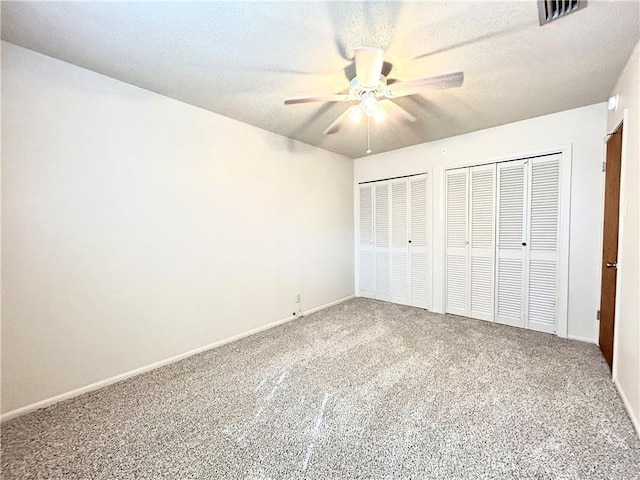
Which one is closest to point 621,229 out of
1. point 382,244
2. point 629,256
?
point 629,256

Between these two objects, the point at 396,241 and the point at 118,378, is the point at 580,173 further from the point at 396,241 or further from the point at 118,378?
the point at 118,378

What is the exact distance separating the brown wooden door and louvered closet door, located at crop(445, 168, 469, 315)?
128 cm

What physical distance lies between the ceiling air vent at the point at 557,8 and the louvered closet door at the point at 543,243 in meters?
1.92

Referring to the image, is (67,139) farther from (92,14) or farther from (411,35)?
(411,35)

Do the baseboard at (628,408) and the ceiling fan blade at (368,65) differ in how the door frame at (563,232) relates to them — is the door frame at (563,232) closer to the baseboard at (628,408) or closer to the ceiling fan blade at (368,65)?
the baseboard at (628,408)

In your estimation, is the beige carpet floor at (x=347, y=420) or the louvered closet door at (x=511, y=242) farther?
the louvered closet door at (x=511, y=242)

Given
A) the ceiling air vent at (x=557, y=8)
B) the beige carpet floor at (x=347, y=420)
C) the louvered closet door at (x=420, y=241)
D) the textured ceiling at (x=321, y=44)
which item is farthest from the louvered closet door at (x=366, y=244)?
the ceiling air vent at (x=557, y=8)

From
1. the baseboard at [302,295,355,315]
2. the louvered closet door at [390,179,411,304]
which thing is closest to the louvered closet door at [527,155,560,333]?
the louvered closet door at [390,179,411,304]

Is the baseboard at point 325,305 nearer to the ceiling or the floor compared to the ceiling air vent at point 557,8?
nearer to the floor

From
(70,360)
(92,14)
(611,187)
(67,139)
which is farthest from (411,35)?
(70,360)

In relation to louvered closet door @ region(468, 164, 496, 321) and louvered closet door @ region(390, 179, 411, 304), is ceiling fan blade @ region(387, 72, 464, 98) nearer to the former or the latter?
louvered closet door @ region(468, 164, 496, 321)

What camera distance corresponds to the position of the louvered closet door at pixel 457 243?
3637mm

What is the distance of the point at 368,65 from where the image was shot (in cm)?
165

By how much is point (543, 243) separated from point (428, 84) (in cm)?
244
